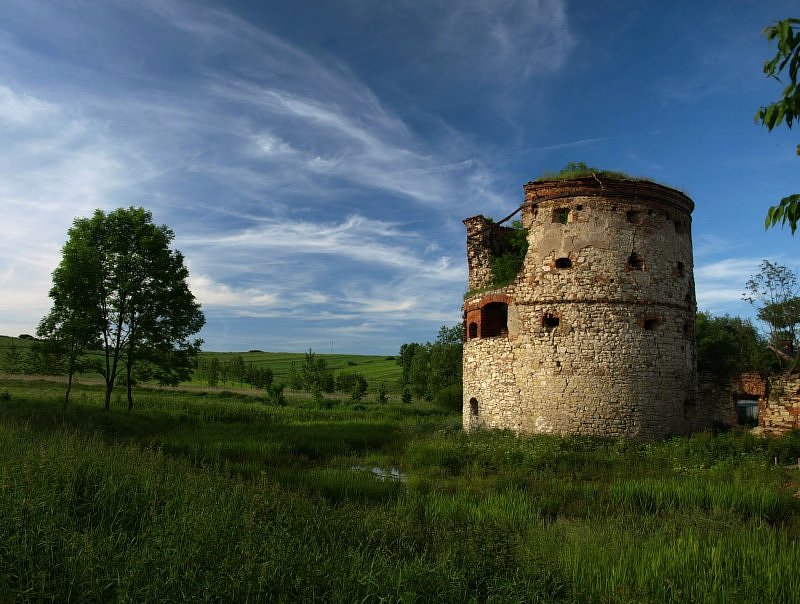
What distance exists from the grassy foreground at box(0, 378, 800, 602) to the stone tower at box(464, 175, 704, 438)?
3.25 m

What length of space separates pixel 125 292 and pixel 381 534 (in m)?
18.4

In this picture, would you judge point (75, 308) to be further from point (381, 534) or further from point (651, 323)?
point (651, 323)

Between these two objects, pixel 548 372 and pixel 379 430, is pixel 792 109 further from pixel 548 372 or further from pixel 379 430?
pixel 379 430

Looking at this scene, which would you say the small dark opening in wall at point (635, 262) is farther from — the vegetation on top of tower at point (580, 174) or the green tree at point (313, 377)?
the green tree at point (313, 377)

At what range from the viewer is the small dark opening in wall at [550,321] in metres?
15.8

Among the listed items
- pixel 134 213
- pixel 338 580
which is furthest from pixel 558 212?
pixel 134 213

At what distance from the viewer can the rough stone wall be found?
1495 centimetres

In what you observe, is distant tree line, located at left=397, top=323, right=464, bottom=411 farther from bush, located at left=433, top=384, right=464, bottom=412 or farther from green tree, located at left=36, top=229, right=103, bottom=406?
green tree, located at left=36, top=229, right=103, bottom=406

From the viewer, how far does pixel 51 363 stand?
67.7ft

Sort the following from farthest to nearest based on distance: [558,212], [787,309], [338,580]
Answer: [787,309]
[558,212]
[338,580]

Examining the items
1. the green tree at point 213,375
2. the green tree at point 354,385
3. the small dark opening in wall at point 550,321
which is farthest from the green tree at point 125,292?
the green tree at point 213,375

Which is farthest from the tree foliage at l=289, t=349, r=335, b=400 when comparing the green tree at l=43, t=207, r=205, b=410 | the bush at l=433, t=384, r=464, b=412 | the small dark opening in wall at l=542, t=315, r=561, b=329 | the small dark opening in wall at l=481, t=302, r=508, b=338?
the small dark opening in wall at l=542, t=315, r=561, b=329

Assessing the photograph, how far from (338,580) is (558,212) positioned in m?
13.9

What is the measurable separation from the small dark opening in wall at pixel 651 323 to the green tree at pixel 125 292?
18270mm
